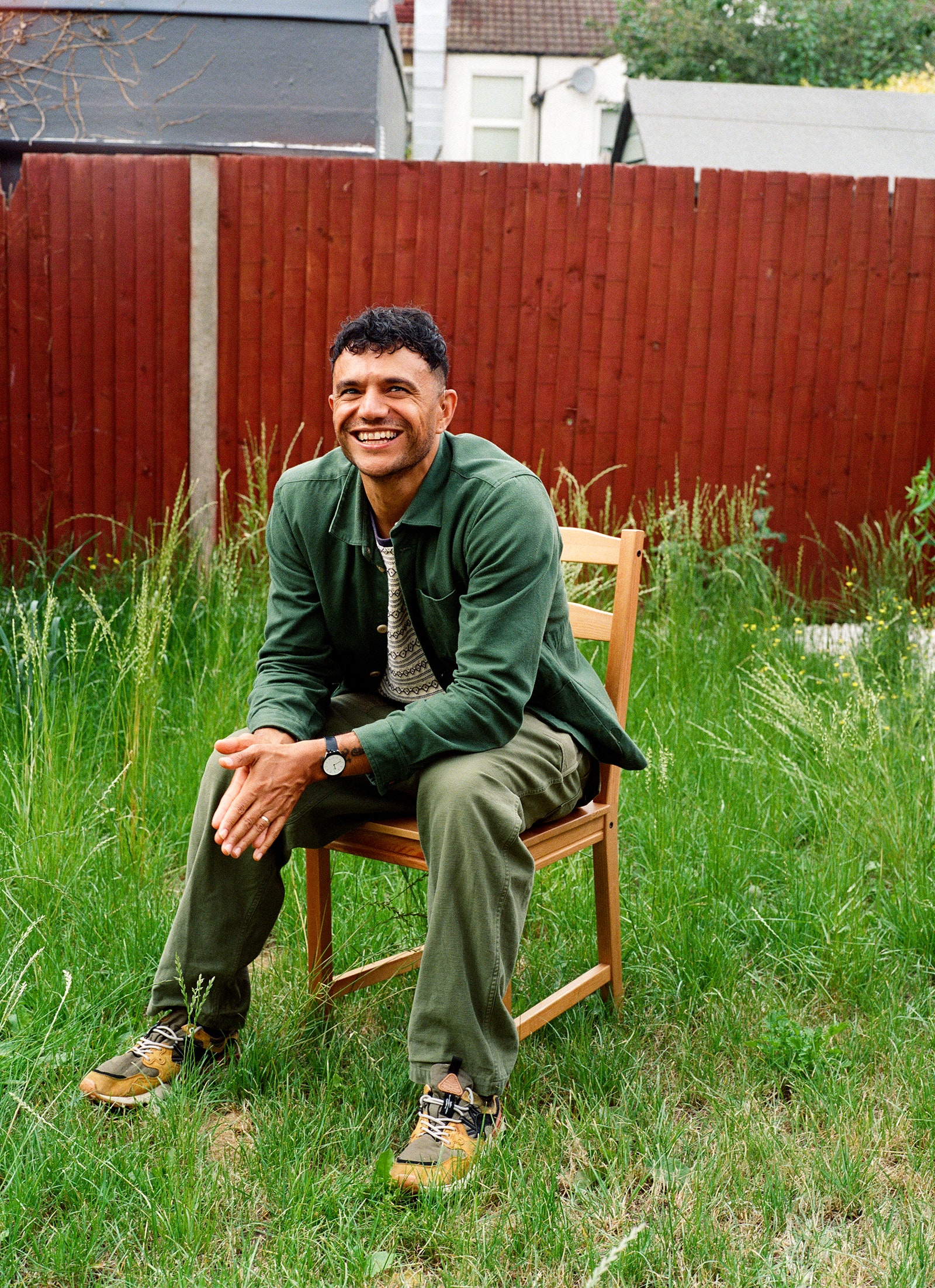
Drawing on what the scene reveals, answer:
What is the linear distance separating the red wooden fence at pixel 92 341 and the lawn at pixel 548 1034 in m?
2.30

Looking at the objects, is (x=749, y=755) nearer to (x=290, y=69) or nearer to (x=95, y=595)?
(x=95, y=595)

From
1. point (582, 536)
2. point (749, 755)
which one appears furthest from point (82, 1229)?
point (749, 755)

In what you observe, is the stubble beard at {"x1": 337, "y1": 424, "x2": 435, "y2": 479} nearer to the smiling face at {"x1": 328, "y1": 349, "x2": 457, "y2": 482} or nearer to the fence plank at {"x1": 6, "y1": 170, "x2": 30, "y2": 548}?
A: the smiling face at {"x1": 328, "y1": 349, "x2": 457, "y2": 482}

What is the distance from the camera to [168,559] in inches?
125

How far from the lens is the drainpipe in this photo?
18.0 meters

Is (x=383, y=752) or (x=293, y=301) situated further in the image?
(x=293, y=301)

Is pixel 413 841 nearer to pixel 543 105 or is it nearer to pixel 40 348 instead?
pixel 40 348

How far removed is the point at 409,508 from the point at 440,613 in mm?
227

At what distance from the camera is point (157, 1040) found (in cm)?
228

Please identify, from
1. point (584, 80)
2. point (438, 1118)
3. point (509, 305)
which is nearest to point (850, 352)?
point (509, 305)

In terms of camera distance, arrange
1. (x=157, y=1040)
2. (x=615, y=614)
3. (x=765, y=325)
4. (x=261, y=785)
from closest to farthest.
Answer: (x=261, y=785) < (x=157, y=1040) < (x=615, y=614) < (x=765, y=325)

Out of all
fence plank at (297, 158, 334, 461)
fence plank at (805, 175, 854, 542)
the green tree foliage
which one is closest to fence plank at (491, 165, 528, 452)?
fence plank at (297, 158, 334, 461)

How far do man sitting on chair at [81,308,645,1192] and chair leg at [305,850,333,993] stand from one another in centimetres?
15

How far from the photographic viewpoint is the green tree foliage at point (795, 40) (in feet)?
54.5
